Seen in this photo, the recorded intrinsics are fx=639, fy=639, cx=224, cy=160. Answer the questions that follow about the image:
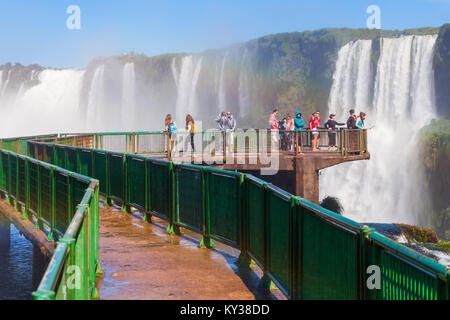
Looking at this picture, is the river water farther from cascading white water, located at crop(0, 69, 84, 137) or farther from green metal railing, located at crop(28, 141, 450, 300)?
cascading white water, located at crop(0, 69, 84, 137)

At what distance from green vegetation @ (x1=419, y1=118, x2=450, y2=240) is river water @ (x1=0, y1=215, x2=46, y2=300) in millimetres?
28674

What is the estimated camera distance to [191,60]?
74562 millimetres

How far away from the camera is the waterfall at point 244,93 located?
7297 cm

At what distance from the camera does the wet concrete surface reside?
7.31m

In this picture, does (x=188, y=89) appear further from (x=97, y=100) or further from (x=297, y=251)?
(x=297, y=251)

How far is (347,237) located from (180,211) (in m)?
6.18

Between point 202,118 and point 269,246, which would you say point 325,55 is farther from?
point 269,246

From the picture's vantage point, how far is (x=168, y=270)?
8.41 meters

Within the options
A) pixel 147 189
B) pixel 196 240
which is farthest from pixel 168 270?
pixel 147 189

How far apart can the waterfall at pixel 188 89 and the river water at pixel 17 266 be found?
52887 mm

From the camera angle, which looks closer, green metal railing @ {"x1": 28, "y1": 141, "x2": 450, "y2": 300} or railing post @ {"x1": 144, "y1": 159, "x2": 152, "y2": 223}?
green metal railing @ {"x1": 28, "y1": 141, "x2": 450, "y2": 300}

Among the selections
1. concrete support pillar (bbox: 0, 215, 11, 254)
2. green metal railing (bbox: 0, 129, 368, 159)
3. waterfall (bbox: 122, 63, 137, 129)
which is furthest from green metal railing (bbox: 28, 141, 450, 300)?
waterfall (bbox: 122, 63, 137, 129)

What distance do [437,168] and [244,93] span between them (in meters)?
33.4
